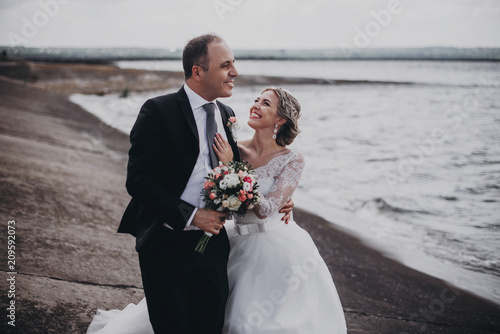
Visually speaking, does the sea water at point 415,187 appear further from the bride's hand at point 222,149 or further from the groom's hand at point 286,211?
the bride's hand at point 222,149

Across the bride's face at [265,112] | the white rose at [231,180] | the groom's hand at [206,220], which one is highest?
the bride's face at [265,112]

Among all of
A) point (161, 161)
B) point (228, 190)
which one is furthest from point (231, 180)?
point (161, 161)

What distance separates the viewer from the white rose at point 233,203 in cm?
242

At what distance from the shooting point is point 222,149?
2.73 metres

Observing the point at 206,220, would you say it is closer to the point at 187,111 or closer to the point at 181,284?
the point at 181,284

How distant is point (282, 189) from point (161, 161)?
1.05 metres

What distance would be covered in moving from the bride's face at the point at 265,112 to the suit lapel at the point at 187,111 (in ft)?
2.73

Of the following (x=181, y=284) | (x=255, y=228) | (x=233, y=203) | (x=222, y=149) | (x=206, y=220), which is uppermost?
(x=222, y=149)

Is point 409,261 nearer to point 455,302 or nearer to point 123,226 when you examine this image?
point 455,302

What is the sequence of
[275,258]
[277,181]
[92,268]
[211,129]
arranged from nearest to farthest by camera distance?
[211,129] → [275,258] → [277,181] → [92,268]

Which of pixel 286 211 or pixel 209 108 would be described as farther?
pixel 286 211

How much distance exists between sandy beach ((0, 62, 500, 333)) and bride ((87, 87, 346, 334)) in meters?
0.56

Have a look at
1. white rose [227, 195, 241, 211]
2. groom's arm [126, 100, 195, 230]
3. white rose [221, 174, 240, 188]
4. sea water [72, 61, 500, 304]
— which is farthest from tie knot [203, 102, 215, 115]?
sea water [72, 61, 500, 304]

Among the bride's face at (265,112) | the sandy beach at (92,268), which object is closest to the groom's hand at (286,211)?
the bride's face at (265,112)
